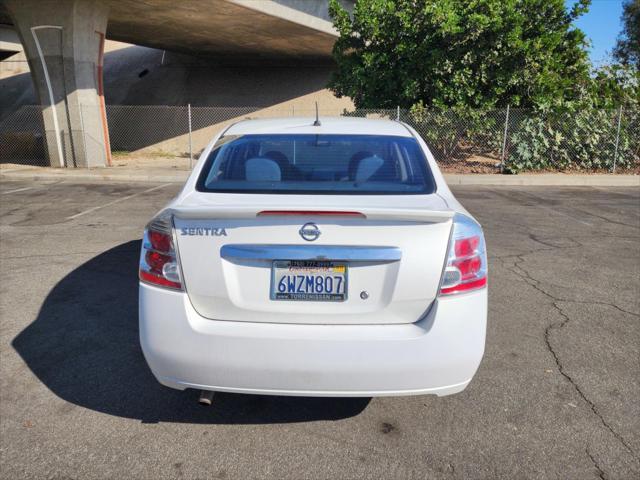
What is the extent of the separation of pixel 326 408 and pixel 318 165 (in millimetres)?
1504

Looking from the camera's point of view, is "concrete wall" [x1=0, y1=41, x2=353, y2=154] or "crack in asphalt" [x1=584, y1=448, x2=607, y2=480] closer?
"crack in asphalt" [x1=584, y1=448, x2=607, y2=480]

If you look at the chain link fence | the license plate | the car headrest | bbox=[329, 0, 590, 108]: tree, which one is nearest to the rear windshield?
the car headrest

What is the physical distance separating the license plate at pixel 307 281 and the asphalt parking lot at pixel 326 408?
850mm

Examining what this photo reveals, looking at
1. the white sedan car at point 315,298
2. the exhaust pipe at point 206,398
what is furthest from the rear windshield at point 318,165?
the exhaust pipe at point 206,398

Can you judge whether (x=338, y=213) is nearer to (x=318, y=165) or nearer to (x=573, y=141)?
(x=318, y=165)

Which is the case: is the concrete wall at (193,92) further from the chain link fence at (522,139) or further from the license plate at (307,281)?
the license plate at (307,281)

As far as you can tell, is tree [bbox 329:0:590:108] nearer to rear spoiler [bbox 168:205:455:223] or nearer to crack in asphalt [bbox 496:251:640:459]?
crack in asphalt [bbox 496:251:640:459]

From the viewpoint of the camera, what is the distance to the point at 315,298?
8.17 ft

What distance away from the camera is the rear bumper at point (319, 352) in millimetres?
2430

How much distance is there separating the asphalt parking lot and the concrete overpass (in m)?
13.8

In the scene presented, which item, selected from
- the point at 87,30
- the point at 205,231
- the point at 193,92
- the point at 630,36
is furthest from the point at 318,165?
the point at 630,36

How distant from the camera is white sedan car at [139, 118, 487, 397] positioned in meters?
2.45

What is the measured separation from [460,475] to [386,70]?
53.5 ft

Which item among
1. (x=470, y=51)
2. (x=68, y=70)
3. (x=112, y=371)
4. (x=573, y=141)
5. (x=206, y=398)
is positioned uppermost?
(x=470, y=51)
